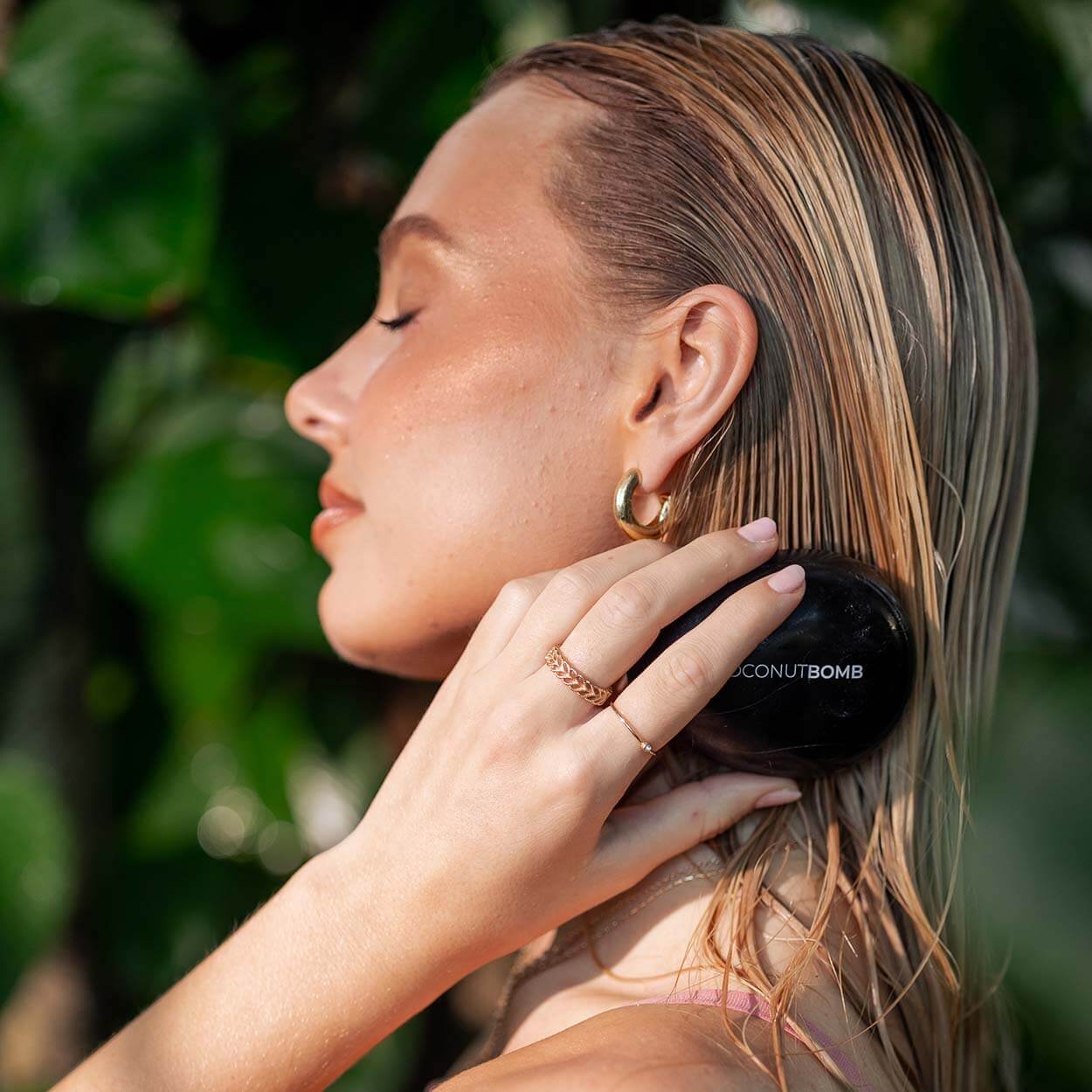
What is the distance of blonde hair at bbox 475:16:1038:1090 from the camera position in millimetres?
1014

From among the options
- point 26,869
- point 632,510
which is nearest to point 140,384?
point 26,869

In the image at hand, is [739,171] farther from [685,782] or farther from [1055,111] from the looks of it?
[1055,111]

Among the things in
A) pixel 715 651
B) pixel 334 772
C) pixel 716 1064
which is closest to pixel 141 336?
pixel 334 772

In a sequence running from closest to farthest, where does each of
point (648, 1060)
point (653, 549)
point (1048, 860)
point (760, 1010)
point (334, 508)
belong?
point (1048, 860) < point (648, 1060) < point (760, 1010) < point (653, 549) < point (334, 508)

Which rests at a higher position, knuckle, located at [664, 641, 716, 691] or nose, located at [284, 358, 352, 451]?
nose, located at [284, 358, 352, 451]

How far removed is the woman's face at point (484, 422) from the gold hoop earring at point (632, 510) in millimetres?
12

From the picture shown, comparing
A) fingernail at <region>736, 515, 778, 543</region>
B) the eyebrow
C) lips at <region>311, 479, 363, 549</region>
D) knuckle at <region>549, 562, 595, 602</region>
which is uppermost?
the eyebrow

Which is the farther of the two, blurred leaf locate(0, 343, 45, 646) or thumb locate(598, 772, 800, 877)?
blurred leaf locate(0, 343, 45, 646)

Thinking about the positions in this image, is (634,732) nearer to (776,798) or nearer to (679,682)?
(679,682)

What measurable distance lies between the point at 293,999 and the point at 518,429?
490mm

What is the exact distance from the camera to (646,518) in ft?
3.39

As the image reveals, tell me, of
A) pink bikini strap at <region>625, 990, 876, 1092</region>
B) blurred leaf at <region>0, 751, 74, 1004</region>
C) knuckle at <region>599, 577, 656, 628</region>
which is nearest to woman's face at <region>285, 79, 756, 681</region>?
knuckle at <region>599, 577, 656, 628</region>

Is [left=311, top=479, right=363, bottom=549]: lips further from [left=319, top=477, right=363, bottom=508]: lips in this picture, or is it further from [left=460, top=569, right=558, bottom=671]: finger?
[left=460, top=569, right=558, bottom=671]: finger

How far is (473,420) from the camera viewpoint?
1.03m
